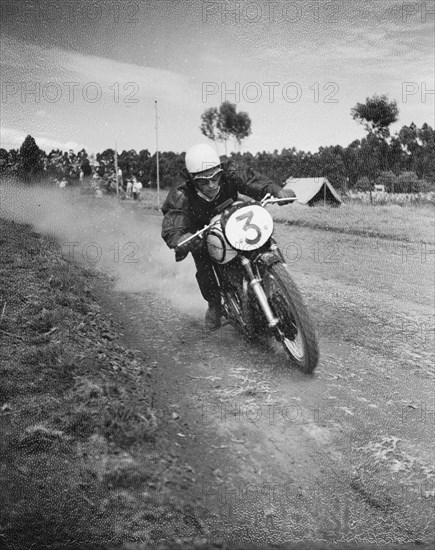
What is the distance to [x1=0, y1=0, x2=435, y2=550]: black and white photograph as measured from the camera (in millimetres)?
1237

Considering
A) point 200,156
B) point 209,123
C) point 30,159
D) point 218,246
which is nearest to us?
point 30,159

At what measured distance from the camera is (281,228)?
10.3 meters

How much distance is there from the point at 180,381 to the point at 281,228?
8058 millimetres

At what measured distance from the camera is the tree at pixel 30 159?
153cm

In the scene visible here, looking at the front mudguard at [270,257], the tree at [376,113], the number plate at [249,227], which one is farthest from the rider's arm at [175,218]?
the tree at [376,113]

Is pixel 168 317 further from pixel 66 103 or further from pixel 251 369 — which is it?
pixel 66 103

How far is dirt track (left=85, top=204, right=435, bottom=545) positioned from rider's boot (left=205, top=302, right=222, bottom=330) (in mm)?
108

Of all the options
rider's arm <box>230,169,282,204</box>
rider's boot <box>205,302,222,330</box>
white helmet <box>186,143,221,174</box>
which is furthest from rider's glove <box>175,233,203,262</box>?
rider's boot <box>205,302,222,330</box>

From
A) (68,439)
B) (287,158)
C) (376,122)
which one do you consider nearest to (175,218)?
(287,158)

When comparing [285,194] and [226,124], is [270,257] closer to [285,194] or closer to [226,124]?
[285,194]

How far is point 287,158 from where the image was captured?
6.53 feet

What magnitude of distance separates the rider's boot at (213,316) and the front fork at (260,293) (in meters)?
0.69

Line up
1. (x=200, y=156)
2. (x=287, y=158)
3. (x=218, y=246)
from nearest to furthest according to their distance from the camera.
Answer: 1. (x=287, y=158)
2. (x=200, y=156)
3. (x=218, y=246)

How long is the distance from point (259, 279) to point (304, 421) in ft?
4.07
